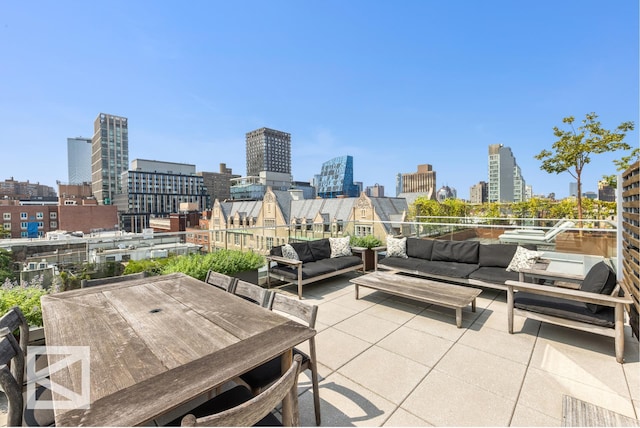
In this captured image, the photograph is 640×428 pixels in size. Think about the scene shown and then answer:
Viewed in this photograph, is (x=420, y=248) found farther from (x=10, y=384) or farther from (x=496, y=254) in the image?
(x=10, y=384)

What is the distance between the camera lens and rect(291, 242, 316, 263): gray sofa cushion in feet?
16.8

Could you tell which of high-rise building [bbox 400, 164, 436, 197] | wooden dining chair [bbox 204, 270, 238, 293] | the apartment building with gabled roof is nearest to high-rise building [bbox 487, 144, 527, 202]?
high-rise building [bbox 400, 164, 436, 197]

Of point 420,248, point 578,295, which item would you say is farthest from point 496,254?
point 578,295

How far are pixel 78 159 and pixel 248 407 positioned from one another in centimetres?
16402

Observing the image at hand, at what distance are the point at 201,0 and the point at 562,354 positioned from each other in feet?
26.1

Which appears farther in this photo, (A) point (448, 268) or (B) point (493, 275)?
(A) point (448, 268)

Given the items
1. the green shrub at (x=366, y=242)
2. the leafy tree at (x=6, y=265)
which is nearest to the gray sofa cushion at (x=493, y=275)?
the green shrub at (x=366, y=242)

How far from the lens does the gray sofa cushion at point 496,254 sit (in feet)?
14.4

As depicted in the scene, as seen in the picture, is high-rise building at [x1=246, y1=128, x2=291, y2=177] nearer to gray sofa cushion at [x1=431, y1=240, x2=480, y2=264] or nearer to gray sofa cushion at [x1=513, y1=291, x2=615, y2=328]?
gray sofa cushion at [x1=431, y1=240, x2=480, y2=264]

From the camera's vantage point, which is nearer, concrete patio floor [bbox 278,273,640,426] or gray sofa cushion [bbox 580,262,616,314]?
concrete patio floor [bbox 278,273,640,426]

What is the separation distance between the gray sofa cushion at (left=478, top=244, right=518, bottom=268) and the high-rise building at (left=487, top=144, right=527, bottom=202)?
Answer: 53389 mm

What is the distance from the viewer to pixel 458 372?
2.30 m

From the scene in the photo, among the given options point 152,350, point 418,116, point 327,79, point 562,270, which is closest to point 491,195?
point 418,116

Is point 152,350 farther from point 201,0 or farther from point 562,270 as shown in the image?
point 201,0
